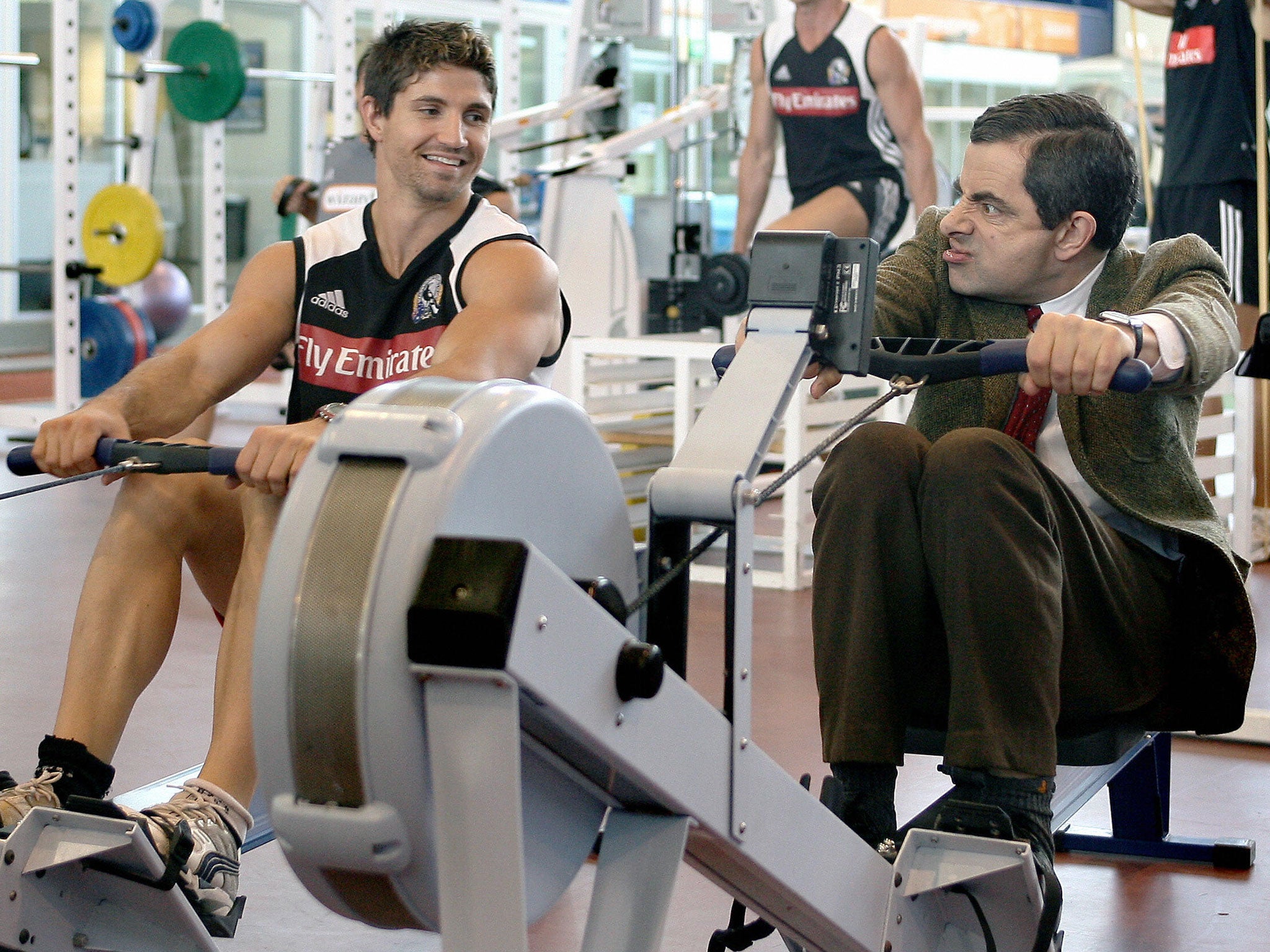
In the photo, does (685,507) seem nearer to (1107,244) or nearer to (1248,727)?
(1107,244)

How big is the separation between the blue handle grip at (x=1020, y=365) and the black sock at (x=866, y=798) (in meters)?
0.39

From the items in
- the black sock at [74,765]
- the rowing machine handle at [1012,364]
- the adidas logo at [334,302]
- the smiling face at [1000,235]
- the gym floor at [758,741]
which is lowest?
the gym floor at [758,741]

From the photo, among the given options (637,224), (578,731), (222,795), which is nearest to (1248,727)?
(222,795)

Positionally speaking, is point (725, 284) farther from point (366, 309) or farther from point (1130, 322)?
point (1130, 322)

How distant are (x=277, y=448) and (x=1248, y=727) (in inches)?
77.1

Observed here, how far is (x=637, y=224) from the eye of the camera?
261 inches

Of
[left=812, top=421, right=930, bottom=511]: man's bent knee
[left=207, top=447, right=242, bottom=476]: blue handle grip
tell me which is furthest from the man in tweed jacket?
[left=207, top=447, right=242, bottom=476]: blue handle grip

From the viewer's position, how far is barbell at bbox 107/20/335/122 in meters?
6.26

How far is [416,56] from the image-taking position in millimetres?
2084

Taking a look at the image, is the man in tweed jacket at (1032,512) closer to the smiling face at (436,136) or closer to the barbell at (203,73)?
the smiling face at (436,136)

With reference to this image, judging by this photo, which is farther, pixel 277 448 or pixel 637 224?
pixel 637 224

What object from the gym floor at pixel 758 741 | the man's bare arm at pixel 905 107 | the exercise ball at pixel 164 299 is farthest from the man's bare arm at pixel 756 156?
the exercise ball at pixel 164 299

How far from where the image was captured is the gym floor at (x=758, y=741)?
1911mm

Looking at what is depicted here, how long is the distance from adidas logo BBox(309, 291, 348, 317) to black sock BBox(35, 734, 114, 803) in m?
0.64
